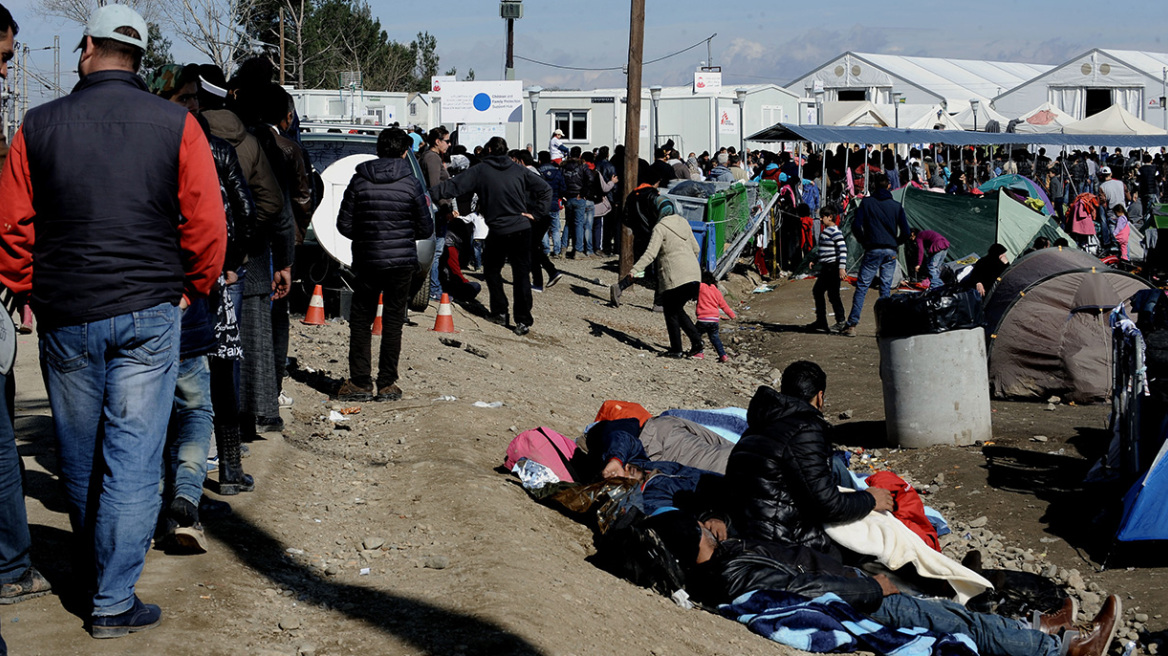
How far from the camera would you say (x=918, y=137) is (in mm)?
24641

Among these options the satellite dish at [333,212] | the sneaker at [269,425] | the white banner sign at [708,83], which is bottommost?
the sneaker at [269,425]

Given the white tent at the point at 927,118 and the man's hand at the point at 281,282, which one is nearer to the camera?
the man's hand at the point at 281,282

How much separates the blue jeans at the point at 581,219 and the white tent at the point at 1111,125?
670 inches

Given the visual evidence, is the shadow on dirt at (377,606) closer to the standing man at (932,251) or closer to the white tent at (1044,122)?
the standing man at (932,251)

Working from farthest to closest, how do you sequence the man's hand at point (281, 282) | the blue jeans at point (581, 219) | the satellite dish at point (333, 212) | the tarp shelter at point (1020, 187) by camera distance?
the tarp shelter at point (1020, 187) → the blue jeans at point (581, 219) → the satellite dish at point (333, 212) → the man's hand at point (281, 282)

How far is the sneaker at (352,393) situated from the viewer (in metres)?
8.48

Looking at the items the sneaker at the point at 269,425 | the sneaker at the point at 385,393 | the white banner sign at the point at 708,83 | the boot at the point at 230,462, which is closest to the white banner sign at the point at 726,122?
the white banner sign at the point at 708,83

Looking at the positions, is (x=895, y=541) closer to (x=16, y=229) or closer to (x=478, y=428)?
(x=478, y=428)

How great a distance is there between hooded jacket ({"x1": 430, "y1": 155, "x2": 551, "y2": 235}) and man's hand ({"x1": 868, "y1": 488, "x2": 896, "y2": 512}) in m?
6.95

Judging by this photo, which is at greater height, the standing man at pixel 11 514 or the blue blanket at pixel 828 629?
the standing man at pixel 11 514

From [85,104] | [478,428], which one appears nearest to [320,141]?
[478,428]

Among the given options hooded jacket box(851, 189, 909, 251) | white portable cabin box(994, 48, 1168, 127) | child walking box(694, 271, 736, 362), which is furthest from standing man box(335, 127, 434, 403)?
white portable cabin box(994, 48, 1168, 127)

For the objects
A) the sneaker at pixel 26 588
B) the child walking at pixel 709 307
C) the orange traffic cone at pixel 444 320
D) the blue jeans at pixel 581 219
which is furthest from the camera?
the blue jeans at pixel 581 219

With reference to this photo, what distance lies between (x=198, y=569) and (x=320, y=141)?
27.7 feet
